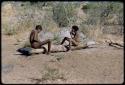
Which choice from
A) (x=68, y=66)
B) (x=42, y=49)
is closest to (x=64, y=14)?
(x=42, y=49)

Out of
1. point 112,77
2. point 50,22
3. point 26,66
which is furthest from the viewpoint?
point 50,22

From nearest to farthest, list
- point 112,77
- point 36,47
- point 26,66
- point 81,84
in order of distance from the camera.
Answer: point 81,84 → point 112,77 → point 26,66 → point 36,47

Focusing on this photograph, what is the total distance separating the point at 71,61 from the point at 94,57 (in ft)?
2.45

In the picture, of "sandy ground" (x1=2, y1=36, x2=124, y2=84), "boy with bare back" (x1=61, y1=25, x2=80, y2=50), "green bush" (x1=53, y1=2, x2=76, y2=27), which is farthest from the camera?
"green bush" (x1=53, y1=2, x2=76, y2=27)

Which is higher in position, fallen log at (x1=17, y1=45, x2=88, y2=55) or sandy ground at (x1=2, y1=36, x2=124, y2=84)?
fallen log at (x1=17, y1=45, x2=88, y2=55)

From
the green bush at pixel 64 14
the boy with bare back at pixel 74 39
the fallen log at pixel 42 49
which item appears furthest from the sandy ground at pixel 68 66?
the green bush at pixel 64 14

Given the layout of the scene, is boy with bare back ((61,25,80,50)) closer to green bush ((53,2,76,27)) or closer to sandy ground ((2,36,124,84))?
sandy ground ((2,36,124,84))

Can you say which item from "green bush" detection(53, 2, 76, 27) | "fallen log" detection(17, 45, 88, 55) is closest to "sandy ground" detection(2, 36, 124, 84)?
"fallen log" detection(17, 45, 88, 55)

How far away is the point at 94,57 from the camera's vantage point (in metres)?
10.0

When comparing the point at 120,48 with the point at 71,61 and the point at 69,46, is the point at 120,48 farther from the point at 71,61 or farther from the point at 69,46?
the point at 71,61

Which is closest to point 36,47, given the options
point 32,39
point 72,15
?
point 32,39

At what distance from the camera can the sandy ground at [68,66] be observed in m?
8.18

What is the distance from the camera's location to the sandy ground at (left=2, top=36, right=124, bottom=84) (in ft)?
26.8

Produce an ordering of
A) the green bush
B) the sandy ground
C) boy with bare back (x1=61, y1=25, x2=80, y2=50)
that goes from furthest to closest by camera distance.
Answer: the green bush
boy with bare back (x1=61, y1=25, x2=80, y2=50)
the sandy ground
